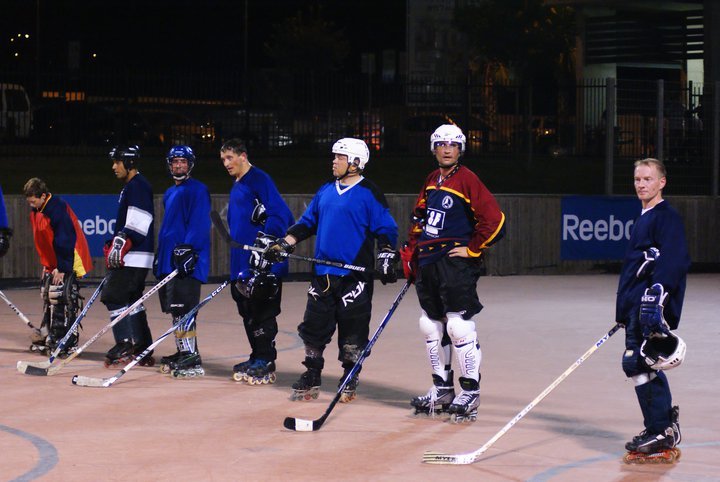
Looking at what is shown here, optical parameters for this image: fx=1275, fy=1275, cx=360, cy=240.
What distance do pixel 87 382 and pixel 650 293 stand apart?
15.1ft

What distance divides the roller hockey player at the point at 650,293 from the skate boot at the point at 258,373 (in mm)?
3355

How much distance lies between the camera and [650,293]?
23.0 ft

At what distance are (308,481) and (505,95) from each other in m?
16.1

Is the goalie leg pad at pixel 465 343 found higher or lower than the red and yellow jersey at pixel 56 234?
lower

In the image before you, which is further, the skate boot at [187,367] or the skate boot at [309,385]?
the skate boot at [187,367]

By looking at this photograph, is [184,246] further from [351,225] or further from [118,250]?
[351,225]

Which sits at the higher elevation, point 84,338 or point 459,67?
point 459,67

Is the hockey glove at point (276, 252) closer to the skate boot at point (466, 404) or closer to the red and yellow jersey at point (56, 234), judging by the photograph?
the skate boot at point (466, 404)

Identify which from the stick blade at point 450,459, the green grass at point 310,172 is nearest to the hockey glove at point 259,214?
the stick blade at point 450,459

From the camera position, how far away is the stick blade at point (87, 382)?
379 inches

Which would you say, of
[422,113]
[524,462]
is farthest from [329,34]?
Answer: [524,462]

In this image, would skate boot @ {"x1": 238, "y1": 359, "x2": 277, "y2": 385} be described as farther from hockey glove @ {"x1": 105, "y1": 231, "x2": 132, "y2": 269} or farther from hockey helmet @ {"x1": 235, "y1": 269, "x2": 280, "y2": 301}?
hockey glove @ {"x1": 105, "y1": 231, "x2": 132, "y2": 269}

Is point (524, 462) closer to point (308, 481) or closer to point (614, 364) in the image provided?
point (308, 481)

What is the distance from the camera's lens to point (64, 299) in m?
11.4
